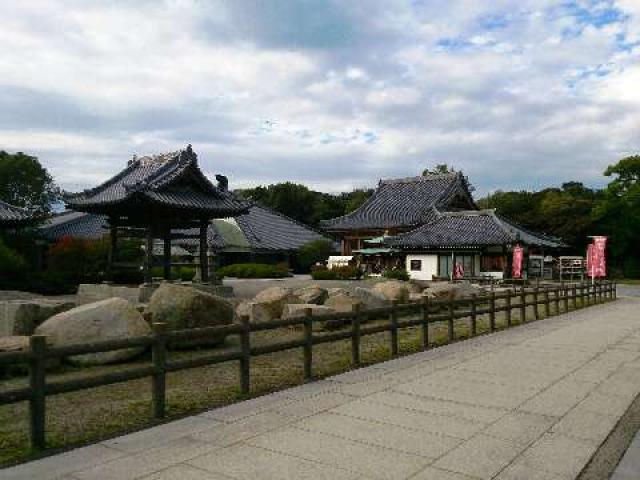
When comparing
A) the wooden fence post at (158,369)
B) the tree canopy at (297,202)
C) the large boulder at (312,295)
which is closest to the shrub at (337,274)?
the large boulder at (312,295)

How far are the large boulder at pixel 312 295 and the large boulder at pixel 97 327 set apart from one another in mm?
6742

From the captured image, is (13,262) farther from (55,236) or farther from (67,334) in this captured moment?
(55,236)

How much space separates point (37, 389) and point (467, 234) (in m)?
37.1

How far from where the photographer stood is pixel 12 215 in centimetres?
2420

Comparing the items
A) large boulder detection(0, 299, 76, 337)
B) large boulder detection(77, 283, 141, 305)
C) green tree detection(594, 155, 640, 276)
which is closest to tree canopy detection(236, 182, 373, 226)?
green tree detection(594, 155, 640, 276)

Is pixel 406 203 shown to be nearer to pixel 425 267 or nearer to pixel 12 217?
pixel 425 267

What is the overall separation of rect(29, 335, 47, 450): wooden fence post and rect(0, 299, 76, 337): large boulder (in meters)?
5.91

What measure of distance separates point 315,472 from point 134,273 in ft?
78.8

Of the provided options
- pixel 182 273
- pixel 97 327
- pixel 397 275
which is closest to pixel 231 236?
pixel 182 273

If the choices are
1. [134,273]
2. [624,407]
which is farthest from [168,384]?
[134,273]

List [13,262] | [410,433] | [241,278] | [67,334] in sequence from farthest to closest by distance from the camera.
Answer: [241,278] → [13,262] → [67,334] → [410,433]

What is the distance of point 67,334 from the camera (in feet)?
29.8

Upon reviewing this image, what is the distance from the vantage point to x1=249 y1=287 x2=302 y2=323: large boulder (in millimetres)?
14188

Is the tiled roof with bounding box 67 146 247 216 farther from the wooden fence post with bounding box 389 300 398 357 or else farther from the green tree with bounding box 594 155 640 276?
the green tree with bounding box 594 155 640 276
